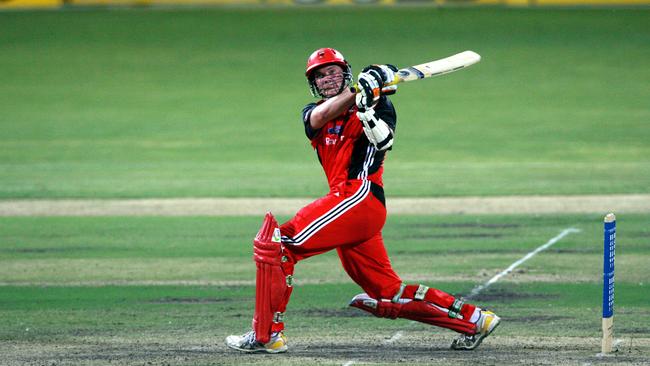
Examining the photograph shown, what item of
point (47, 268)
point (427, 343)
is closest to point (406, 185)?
point (47, 268)

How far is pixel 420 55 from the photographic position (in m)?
29.8

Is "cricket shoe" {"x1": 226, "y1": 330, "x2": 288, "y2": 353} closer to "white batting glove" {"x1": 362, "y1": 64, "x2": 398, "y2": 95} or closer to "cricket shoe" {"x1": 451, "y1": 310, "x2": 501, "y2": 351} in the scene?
"cricket shoe" {"x1": 451, "y1": 310, "x2": 501, "y2": 351}

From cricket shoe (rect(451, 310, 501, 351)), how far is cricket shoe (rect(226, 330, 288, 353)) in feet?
3.90

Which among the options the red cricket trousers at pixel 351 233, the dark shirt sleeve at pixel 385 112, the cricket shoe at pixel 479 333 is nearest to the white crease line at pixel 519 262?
the cricket shoe at pixel 479 333

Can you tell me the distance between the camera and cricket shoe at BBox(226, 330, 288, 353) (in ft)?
24.8

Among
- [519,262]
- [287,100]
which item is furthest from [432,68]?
[287,100]

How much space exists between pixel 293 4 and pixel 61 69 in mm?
8279

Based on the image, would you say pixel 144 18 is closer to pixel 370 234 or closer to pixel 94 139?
pixel 94 139

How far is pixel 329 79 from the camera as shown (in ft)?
25.1

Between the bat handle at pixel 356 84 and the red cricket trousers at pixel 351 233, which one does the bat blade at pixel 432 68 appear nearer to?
the bat handle at pixel 356 84

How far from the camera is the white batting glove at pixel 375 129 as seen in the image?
7.11m

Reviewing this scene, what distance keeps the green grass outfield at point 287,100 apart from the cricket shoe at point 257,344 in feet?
28.5

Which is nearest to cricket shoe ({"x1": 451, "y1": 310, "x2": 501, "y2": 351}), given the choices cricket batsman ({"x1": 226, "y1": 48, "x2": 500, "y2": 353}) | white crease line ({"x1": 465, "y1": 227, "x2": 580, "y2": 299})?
Answer: cricket batsman ({"x1": 226, "y1": 48, "x2": 500, "y2": 353})

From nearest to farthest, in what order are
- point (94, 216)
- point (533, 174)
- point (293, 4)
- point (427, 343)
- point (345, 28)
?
point (427, 343)
point (94, 216)
point (533, 174)
point (345, 28)
point (293, 4)
